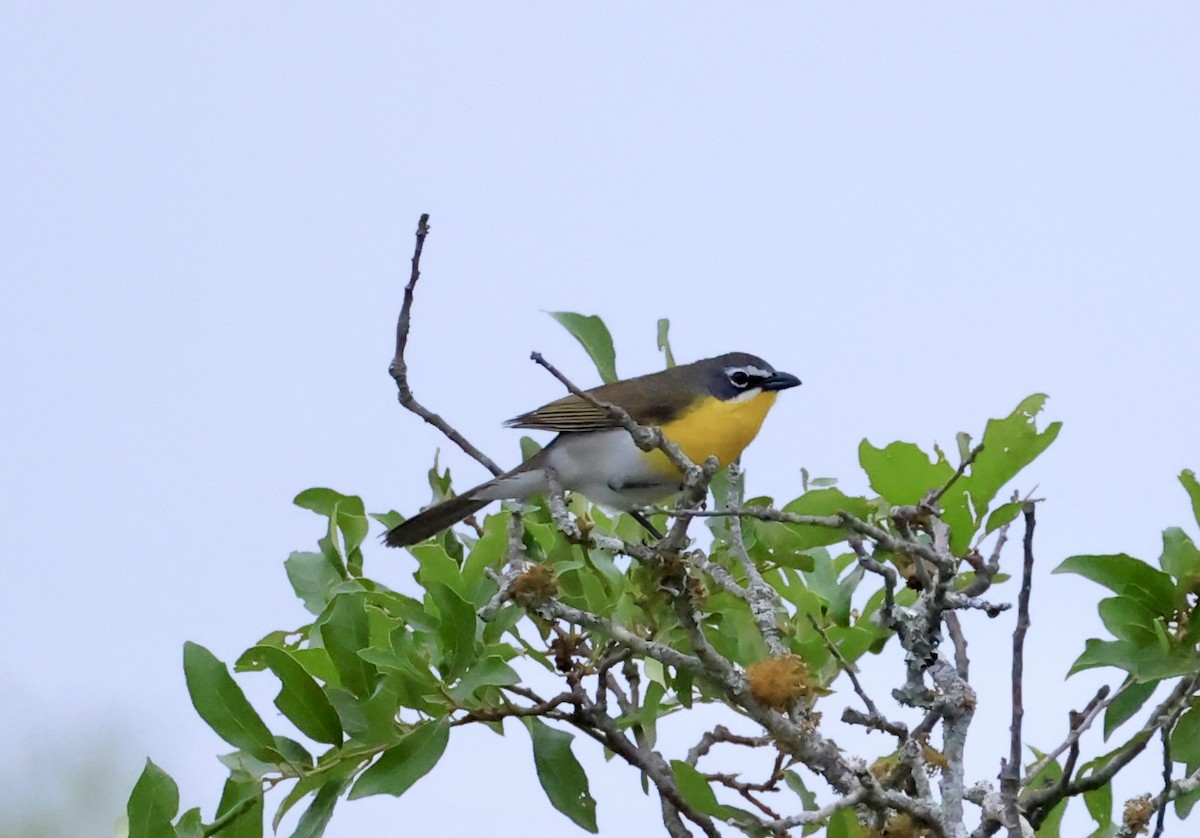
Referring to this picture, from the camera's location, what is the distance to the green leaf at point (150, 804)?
131 inches

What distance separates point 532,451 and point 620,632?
5.39 ft

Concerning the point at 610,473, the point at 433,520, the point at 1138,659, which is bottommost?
the point at 1138,659

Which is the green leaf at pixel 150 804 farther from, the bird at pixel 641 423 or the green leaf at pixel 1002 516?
the green leaf at pixel 1002 516

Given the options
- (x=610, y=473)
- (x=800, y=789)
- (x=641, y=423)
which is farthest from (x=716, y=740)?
(x=641, y=423)

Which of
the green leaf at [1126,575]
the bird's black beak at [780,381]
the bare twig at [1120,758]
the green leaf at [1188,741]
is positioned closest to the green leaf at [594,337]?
the green leaf at [1126,575]

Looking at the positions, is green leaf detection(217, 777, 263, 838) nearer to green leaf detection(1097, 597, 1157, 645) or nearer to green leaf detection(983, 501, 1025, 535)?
green leaf detection(983, 501, 1025, 535)

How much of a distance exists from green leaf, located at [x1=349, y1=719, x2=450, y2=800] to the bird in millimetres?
1487

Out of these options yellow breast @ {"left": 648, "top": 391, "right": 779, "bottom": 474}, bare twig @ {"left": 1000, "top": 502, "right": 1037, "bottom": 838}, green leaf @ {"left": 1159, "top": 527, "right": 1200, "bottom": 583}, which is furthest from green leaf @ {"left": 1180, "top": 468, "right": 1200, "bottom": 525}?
yellow breast @ {"left": 648, "top": 391, "right": 779, "bottom": 474}

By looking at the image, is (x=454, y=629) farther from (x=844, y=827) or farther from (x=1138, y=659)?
(x=1138, y=659)

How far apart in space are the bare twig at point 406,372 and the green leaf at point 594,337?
0.48 m

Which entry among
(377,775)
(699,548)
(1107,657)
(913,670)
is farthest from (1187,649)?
(377,775)

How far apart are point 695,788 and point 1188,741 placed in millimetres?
1191

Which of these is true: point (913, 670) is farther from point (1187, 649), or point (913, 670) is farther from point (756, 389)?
point (756, 389)

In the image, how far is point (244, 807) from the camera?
337 cm
